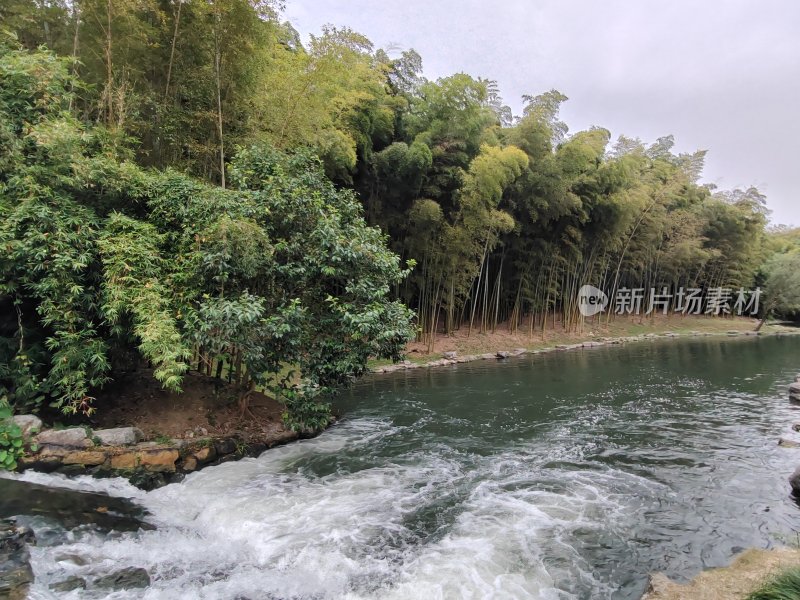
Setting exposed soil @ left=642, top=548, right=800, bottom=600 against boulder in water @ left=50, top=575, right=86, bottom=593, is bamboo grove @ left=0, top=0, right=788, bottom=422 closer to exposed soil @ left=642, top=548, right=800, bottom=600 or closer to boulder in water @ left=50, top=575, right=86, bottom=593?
boulder in water @ left=50, top=575, right=86, bottom=593

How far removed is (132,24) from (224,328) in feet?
16.4

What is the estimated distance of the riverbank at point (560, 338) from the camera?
52.0 feet

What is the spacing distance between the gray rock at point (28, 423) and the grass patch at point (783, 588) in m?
6.90

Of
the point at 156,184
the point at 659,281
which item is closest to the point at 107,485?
the point at 156,184

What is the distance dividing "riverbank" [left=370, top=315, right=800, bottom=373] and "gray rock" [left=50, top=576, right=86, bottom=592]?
34.7 feet

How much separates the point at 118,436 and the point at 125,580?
246 centimetres

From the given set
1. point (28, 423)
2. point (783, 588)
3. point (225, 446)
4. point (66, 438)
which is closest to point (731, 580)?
point (783, 588)

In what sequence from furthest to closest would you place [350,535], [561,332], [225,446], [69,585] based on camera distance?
[561,332]
[225,446]
[350,535]
[69,585]

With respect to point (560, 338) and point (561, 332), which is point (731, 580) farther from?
point (561, 332)

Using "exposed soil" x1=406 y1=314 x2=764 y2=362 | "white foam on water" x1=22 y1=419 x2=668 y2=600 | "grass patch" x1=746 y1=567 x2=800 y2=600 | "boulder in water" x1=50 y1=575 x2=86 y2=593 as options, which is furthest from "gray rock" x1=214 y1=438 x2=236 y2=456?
"exposed soil" x1=406 y1=314 x2=764 y2=362

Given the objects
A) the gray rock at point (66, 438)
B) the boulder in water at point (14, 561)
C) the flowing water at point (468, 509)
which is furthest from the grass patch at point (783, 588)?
the gray rock at point (66, 438)

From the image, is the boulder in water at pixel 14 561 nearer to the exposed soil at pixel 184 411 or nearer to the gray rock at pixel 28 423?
the gray rock at pixel 28 423

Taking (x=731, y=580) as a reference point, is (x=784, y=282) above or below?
above

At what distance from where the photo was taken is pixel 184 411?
665cm
